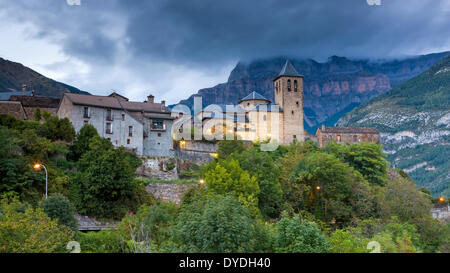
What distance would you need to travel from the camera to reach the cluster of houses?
144 feet

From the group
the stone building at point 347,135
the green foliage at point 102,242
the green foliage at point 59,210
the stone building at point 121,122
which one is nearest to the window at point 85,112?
the stone building at point 121,122

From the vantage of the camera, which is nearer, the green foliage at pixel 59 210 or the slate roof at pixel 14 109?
the green foliage at pixel 59 210

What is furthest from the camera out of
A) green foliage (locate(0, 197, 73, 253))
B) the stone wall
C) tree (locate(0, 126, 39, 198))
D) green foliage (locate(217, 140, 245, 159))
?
green foliage (locate(217, 140, 245, 159))

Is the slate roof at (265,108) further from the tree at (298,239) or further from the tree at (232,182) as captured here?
the tree at (298,239)

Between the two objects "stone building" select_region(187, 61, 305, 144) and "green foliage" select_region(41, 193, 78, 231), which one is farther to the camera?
"stone building" select_region(187, 61, 305, 144)

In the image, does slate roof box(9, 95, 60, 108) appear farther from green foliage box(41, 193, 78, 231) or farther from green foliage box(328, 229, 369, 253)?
green foliage box(328, 229, 369, 253)

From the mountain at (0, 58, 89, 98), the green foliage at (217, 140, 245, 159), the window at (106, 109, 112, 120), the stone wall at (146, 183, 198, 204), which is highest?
the mountain at (0, 58, 89, 98)

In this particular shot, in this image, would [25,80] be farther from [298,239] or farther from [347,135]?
[298,239]

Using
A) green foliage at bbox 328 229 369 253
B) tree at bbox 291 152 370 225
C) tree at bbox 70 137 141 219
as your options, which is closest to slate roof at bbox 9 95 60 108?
tree at bbox 70 137 141 219

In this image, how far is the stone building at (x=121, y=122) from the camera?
1699 inches

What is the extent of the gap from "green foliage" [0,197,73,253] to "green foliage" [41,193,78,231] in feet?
11.0

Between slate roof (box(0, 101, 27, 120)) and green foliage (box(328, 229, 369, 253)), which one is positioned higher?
slate roof (box(0, 101, 27, 120))

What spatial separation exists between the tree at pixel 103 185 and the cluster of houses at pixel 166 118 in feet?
32.9
